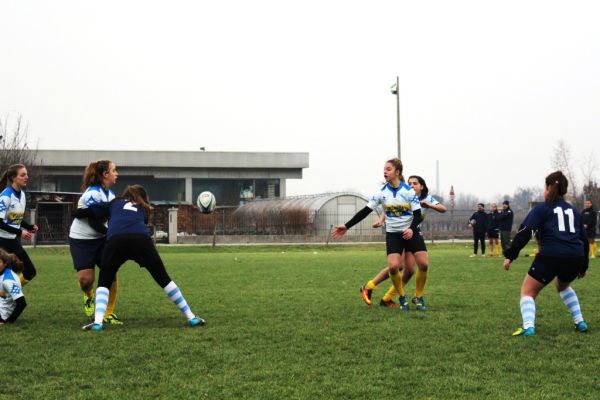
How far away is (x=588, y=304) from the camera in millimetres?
10219

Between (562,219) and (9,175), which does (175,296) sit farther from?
(562,219)

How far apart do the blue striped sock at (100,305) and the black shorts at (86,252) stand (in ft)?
2.05

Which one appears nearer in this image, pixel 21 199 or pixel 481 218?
pixel 21 199

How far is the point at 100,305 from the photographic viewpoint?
26.7 ft

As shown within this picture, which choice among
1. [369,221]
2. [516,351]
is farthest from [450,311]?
[369,221]

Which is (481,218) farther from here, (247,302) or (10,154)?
(10,154)

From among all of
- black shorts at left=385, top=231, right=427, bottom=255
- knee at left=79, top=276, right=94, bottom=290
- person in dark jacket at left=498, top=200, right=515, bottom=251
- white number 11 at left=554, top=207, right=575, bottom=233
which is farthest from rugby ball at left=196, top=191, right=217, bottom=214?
white number 11 at left=554, top=207, right=575, bottom=233

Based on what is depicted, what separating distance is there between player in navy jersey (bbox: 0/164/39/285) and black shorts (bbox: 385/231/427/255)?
15.7 feet

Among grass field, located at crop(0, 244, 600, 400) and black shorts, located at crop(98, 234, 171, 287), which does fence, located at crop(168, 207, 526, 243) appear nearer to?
grass field, located at crop(0, 244, 600, 400)

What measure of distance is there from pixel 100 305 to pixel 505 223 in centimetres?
2039

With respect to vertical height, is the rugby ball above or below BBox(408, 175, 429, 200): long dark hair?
above

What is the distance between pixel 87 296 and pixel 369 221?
121 ft

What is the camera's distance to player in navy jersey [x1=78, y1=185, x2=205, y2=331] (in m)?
8.13

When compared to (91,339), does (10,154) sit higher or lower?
higher
